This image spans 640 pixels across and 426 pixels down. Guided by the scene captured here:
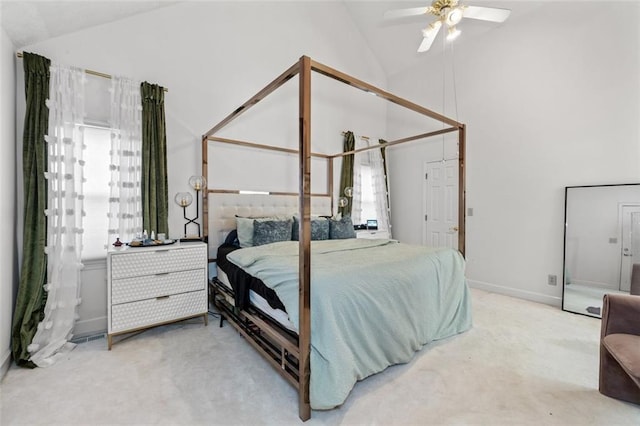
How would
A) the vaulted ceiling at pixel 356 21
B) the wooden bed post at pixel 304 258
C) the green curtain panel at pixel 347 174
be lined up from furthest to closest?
the green curtain panel at pixel 347 174 → the vaulted ceiling at pixel 356 21 → the wooden bed post at pixel 304 258

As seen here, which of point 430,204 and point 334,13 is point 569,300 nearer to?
point 430,204

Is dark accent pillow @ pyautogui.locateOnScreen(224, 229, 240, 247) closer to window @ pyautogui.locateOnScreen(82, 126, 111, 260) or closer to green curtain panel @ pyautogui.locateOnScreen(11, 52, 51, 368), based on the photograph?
window @ pyautogui.locateOnScreen(82, 126, 111, 260)

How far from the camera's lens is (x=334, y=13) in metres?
4.62

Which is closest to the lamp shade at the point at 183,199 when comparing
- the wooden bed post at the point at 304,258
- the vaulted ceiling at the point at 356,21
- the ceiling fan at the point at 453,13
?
the vaulted ceiling at the point at 356,21

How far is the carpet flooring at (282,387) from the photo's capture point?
1.60 meters

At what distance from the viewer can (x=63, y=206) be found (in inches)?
94.3

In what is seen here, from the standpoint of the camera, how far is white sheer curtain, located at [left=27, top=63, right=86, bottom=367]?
91.0 inches

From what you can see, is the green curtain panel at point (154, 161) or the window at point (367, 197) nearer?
the green curtain panel at point (154, 161)

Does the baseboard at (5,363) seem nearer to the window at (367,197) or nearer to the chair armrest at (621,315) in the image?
the chair armrest at (621,315)

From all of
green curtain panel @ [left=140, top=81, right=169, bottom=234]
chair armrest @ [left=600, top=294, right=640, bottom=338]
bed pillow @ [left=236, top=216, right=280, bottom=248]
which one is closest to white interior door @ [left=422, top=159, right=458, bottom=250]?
chair armrest @ [left=600, top=294, right=640, bottom=338]

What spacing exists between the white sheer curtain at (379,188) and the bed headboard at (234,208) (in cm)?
169

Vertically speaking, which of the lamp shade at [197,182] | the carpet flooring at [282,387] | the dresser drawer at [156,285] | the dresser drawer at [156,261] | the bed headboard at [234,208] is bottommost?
the carpet flooring at [282,387]

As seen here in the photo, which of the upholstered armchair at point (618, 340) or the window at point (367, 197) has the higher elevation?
the window at point (367, 197)

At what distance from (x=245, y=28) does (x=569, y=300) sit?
513 cm
